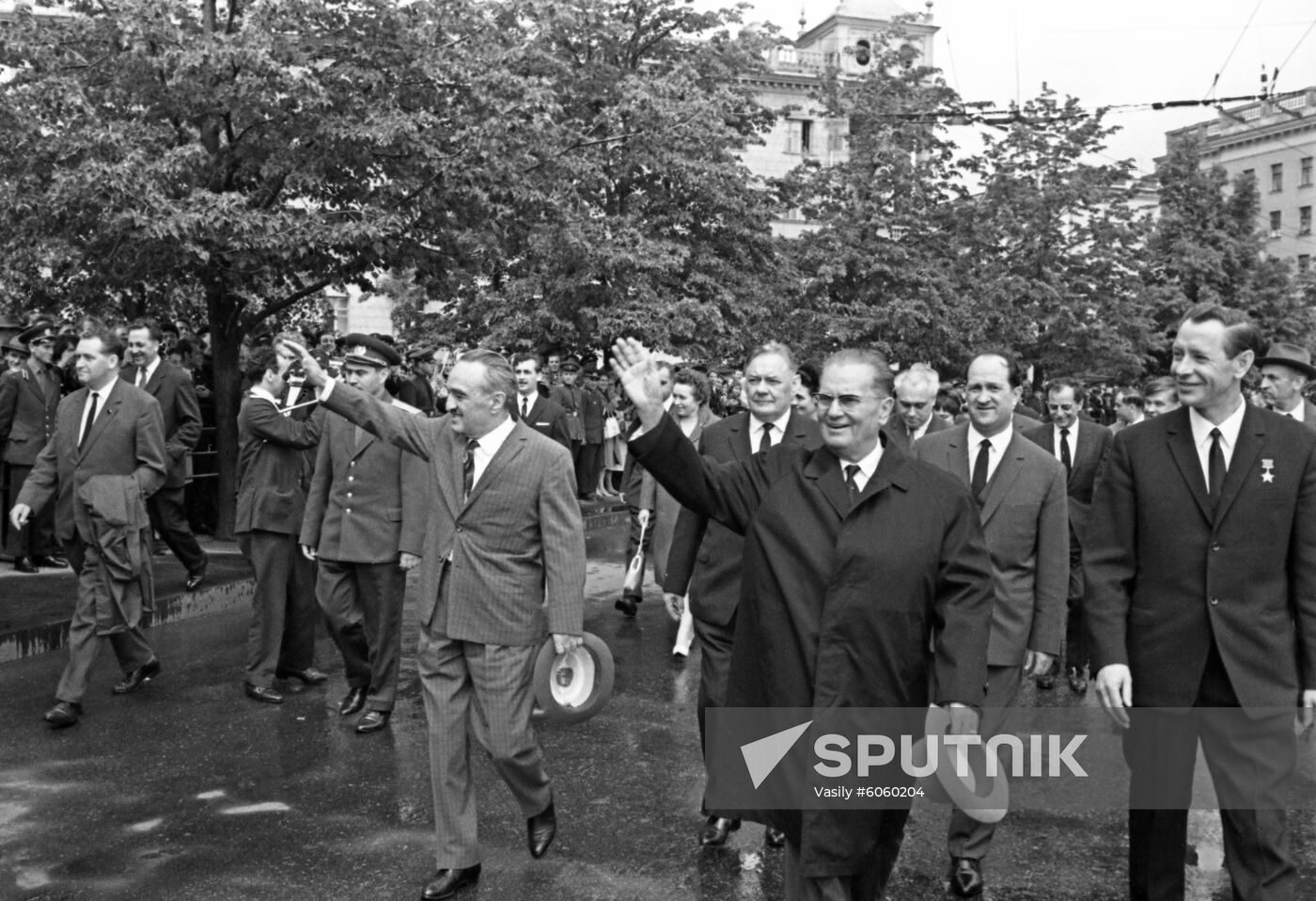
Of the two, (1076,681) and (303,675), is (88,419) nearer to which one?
(303,675)

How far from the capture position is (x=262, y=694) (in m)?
8.30

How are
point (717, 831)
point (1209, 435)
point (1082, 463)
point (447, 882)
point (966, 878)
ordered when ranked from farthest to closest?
1. point (1082, 463)
2. point (717, 831)
3. point (966, 878)
4. point (447, 882)
5. point (1209, 435)

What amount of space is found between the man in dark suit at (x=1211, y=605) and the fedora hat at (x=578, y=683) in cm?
198

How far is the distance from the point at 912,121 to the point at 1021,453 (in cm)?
3331

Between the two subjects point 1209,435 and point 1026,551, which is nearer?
point 1209,435

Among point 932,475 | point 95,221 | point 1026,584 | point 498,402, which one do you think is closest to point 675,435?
point 932,475

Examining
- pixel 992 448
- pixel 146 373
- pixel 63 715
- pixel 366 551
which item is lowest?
pixel 63 715

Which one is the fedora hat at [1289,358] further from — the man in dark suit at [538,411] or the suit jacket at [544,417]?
the suit jacket at [544,417]

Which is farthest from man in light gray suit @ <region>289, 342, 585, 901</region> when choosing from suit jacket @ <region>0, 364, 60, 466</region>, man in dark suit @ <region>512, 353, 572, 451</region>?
suit jacket @ <region>0, 364, 60, 466</region>

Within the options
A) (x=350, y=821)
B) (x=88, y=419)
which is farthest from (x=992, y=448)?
(x=88, y=419)

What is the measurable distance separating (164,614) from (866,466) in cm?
813

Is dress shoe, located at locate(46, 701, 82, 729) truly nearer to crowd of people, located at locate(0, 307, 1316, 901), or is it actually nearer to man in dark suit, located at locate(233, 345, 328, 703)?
crowd of people, located at locate(0, 307, 1316, 901)

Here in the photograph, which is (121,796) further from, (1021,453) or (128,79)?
(128,79)

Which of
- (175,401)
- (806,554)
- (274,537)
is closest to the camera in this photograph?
(806,554)
